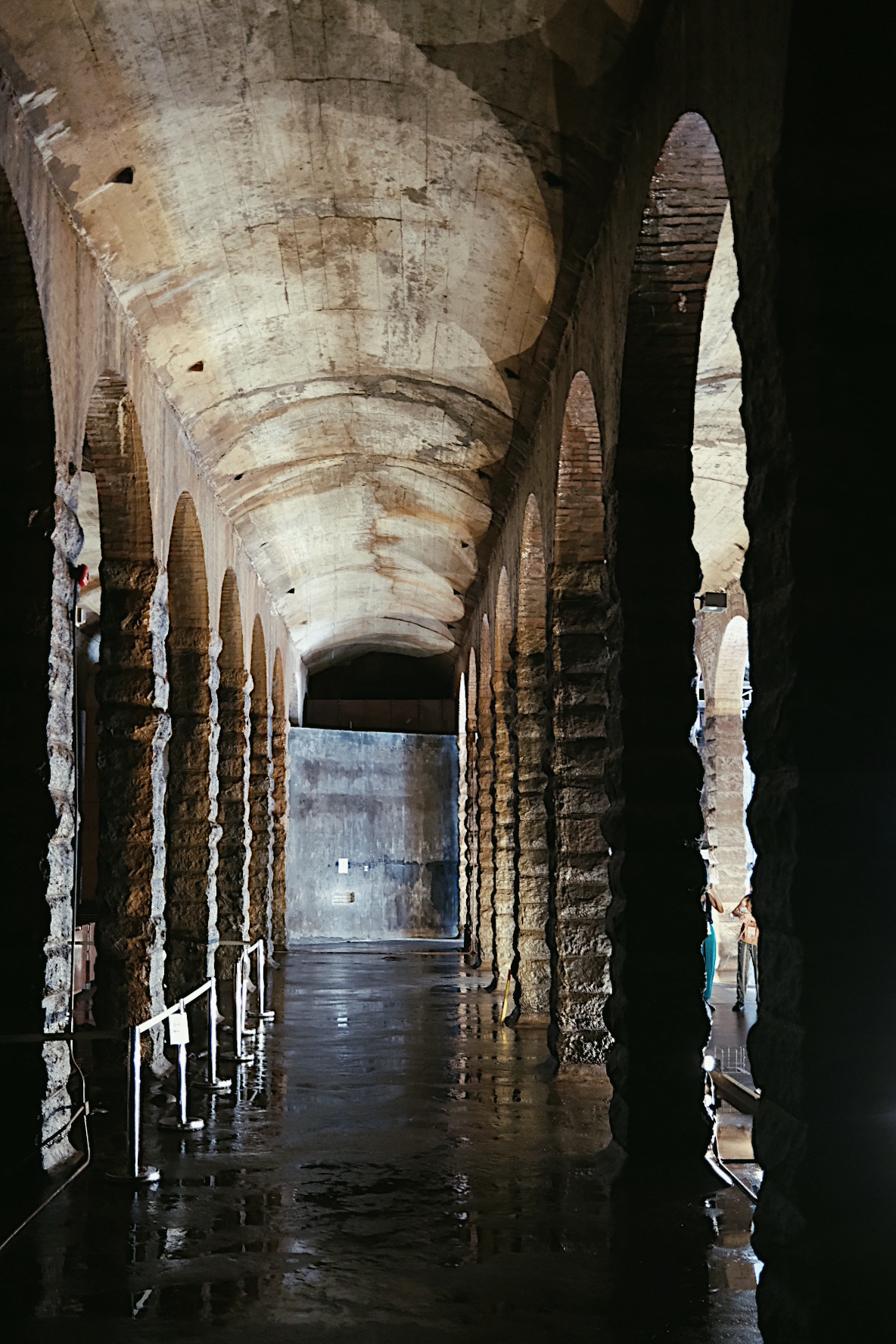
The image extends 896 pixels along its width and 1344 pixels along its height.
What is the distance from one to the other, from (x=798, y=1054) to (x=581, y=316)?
567 cm

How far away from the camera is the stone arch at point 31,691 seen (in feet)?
21.7

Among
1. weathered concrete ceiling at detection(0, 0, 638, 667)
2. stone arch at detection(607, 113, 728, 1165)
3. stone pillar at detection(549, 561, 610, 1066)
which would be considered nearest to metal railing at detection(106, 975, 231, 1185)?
stone arch at detection(607, 113, 728, 1165)

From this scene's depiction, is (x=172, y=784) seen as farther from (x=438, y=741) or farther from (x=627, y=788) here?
(x=438, y=741)

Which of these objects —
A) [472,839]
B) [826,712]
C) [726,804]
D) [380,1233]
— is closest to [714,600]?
[726,804]

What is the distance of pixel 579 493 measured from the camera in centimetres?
944

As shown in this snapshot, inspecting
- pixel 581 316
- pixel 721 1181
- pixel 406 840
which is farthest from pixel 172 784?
pixel 406 840

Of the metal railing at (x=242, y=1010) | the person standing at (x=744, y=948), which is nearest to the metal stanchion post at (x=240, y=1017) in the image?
the metal railing at (x=242, y=1010)

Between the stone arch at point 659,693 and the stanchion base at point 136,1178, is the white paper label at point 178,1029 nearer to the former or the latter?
the stanchion base at point 136,1178

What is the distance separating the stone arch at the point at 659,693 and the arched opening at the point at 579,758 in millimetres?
1875

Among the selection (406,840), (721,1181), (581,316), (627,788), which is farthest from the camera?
(406,840)

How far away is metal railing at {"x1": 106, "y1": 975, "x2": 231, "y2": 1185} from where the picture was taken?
6039 mm

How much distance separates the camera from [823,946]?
382 centimetres

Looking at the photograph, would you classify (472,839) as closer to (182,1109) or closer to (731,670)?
(731,670)

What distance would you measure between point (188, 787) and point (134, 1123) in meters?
5.92
